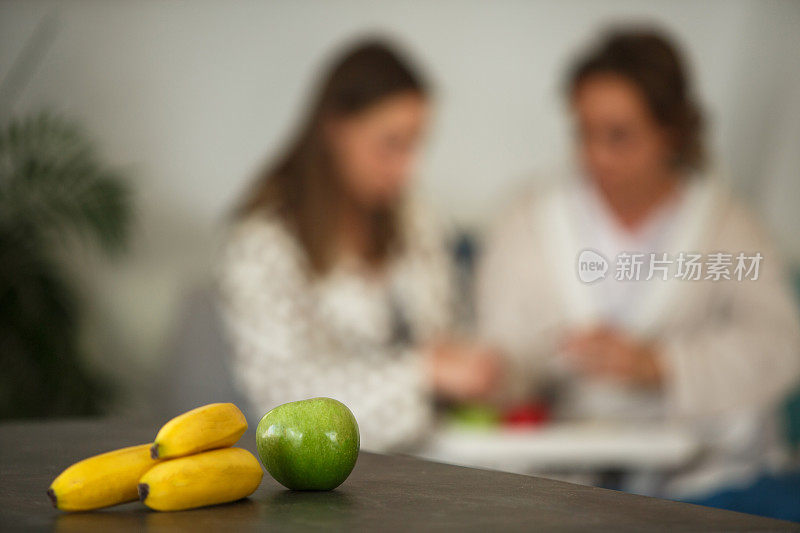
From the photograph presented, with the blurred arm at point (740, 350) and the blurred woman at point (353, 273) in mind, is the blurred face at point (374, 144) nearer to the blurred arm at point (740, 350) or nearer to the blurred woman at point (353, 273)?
the blurred woman at point (353, 273)

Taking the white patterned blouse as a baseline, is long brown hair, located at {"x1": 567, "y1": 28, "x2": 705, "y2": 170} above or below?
above

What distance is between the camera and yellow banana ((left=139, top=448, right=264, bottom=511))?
0.53 m

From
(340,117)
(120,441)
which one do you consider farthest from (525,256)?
(120,441)

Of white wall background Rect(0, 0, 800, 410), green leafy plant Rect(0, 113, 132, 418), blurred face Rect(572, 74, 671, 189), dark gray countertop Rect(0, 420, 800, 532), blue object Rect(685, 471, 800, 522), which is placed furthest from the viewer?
white wall background Rect(0, 0, 800, 410)

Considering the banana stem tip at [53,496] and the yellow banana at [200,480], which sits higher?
the yellow banana at [200,480]

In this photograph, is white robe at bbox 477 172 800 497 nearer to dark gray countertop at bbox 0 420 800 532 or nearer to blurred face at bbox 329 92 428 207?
blurred face at bbox 329 92 428 207

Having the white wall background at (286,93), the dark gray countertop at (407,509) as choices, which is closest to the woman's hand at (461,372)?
the white wall background at (286,93)

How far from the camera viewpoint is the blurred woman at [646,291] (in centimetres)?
212

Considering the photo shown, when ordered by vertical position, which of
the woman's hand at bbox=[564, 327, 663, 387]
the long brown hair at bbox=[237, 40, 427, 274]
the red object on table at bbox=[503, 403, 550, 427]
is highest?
the long brown hair at bbox=[237, 40, 427, 274]

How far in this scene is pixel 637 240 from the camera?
2.29 metres

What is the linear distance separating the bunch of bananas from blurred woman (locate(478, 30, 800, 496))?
1.55 metres

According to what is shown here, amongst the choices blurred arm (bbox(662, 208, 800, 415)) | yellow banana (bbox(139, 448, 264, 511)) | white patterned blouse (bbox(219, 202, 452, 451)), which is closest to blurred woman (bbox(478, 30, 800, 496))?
blurred arm (bbox(662, 208, 800, 415))

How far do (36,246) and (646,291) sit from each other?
136 cm

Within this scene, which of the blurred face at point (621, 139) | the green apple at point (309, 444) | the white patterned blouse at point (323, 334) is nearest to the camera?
the green apple at point (309, 444)
